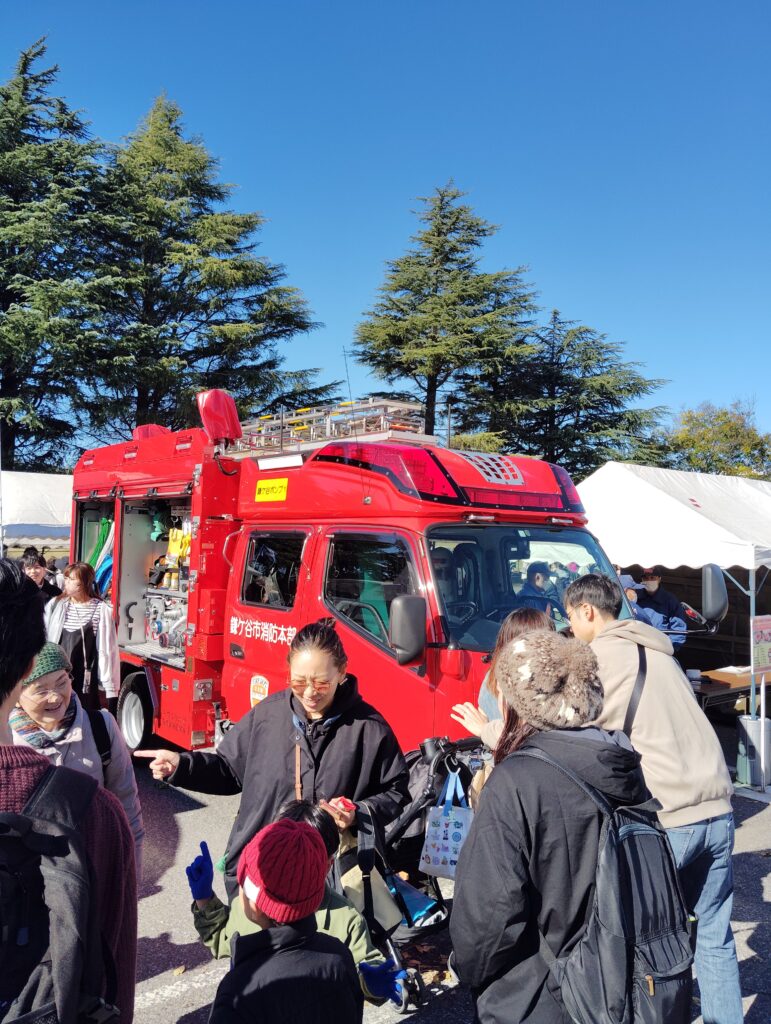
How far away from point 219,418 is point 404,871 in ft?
12.8

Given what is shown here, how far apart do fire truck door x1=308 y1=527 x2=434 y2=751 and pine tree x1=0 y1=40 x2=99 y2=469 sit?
20.2 metres

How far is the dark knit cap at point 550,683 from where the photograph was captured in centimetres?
204

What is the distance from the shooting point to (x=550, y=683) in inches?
80.7

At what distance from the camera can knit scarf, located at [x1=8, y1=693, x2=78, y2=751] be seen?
2.93 m

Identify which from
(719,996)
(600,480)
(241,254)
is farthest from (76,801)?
(241,254)

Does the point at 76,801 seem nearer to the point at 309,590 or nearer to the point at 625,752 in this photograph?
the point at 625,752

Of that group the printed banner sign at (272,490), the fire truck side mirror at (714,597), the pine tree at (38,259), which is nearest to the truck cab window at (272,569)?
the printed banner sign at (272,490)

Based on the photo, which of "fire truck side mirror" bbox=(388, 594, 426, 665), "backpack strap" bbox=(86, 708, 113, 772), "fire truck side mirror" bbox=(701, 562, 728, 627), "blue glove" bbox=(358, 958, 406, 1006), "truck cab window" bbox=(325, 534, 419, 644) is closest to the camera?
"blue glove" bbox=(358, 958, 406, 1006)

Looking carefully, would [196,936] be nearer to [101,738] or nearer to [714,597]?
[101,738]

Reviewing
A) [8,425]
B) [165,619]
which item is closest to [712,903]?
[165,619]

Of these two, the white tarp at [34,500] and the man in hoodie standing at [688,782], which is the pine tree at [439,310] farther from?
the man in hoodie standing at [688,782]

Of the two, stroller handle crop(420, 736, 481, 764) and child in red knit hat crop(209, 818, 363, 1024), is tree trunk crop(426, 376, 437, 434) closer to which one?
stroller handle crop(420, 736, 481, 764)

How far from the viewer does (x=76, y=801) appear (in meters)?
1.37

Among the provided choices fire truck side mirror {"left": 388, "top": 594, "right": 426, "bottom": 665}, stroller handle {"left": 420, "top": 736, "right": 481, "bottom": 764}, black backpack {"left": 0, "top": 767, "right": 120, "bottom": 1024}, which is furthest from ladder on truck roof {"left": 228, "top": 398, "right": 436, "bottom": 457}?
black backpack {"left": 0, "top": 767, "right": 120, "bottom": 1024}
